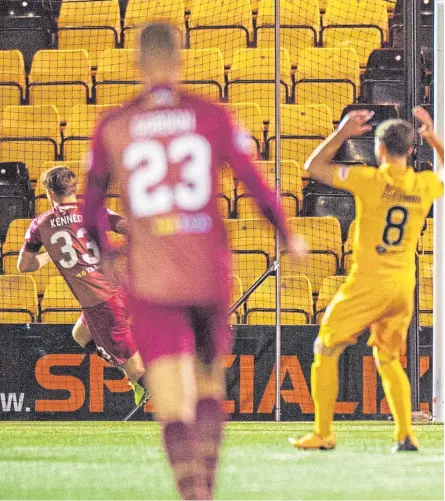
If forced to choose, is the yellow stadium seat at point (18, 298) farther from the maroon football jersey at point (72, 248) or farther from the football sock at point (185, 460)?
the football sock at point (185, 460)

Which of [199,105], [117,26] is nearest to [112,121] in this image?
[199,105]

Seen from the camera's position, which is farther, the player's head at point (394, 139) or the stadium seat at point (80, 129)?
the stadium seat at point (80, 129)

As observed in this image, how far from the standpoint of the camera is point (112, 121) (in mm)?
4684

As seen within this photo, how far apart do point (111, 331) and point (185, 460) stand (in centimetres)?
511

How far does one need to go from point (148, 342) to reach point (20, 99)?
9.99 m

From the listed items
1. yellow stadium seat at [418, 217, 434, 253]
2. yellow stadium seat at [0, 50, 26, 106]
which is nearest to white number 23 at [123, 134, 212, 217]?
yellow stadium seat at [418, 217, 434, 253]

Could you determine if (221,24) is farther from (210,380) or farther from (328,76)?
(210,380)

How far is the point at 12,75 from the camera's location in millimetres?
14062

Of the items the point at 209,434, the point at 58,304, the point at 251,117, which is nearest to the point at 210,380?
the point at 209,434

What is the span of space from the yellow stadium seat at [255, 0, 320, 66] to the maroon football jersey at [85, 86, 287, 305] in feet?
31.7

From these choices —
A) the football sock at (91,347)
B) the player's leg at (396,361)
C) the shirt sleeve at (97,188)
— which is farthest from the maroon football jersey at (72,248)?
the shirt sleeve at (97,188)

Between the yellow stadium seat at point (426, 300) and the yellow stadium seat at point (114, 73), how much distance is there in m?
3.95

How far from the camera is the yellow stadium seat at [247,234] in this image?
1217 centimetres

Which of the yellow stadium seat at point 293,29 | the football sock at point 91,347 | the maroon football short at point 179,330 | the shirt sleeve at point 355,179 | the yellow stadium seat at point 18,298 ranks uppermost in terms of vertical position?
the yellow stadium seat at point 293,29
